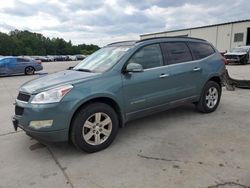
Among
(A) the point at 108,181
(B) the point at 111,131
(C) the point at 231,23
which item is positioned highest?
(C) the point at 231,23

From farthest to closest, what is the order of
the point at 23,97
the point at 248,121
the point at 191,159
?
the point at 248,121, the point at 23,97, the point at 191,159

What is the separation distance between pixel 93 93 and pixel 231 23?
130ft

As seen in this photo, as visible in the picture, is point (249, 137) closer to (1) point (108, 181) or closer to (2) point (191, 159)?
(2) point (191, 159)

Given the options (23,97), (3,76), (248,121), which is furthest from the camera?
(3,76)

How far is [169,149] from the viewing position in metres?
3.72

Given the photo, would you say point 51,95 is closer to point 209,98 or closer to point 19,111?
point 19,111

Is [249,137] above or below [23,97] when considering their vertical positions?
below

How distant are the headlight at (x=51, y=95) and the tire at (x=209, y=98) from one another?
321 cm

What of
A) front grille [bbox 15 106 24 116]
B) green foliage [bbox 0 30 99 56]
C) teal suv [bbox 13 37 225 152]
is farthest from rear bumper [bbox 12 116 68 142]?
green foliage [bbox 0 30 99 56]

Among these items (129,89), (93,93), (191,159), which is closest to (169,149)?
(191,159)

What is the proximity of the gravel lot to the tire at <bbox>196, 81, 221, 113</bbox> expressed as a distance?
47 centimetres

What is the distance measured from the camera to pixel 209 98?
18.2 ft

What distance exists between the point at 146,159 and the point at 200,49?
3125 millimetres

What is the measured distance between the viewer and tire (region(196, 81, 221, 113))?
537 cm
